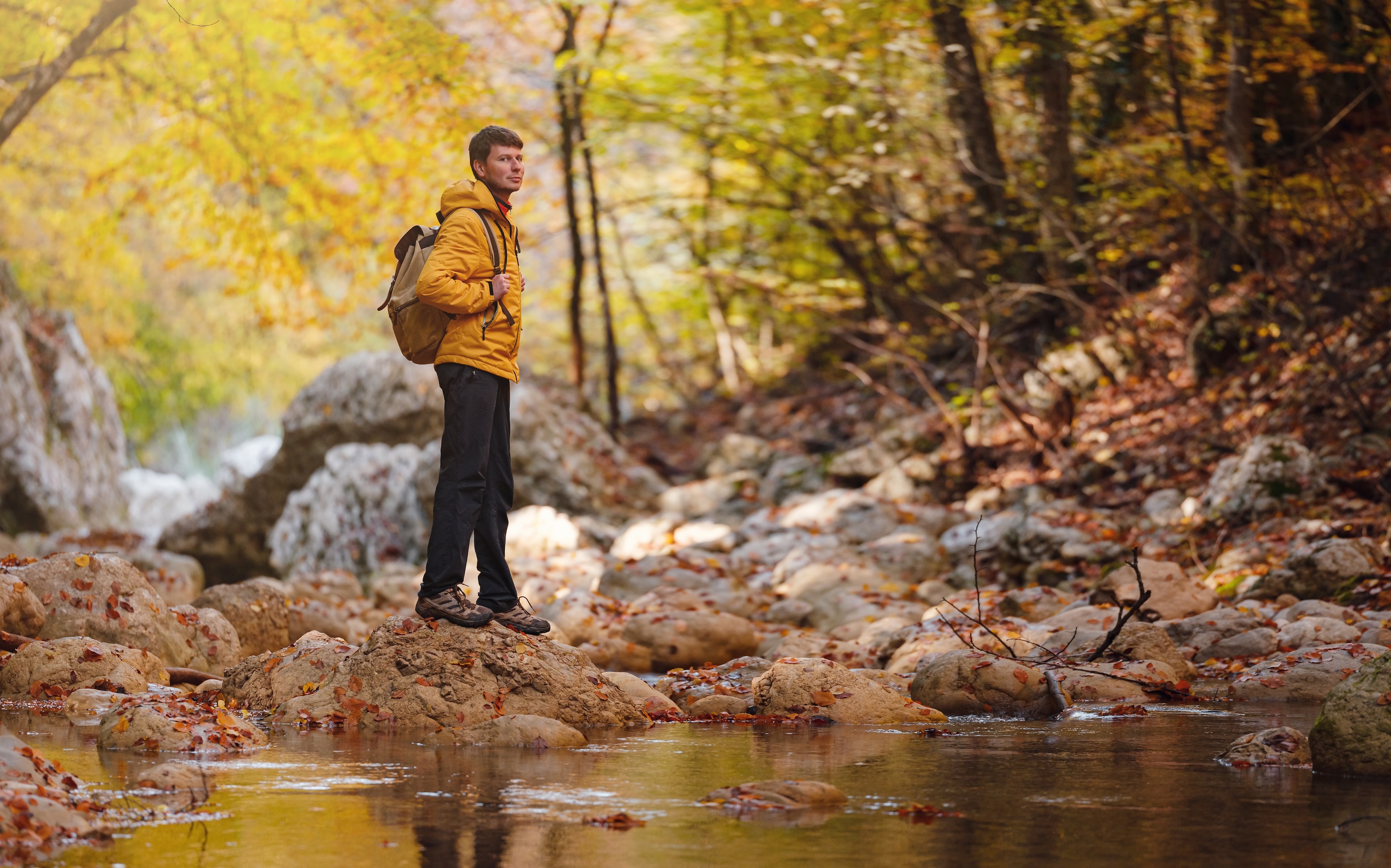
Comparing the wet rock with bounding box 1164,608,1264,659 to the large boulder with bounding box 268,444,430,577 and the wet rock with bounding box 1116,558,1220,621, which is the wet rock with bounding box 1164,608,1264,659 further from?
the large boulder with bounding box 268,444,430,577

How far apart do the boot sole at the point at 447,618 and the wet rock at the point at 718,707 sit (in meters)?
1.29

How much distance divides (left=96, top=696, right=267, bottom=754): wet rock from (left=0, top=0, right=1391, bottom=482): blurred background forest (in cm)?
749

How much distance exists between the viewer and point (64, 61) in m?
10.5

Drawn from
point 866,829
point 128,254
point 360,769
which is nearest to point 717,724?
point 360,769

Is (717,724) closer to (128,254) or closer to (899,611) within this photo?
(899,611)

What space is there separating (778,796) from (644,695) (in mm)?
2750

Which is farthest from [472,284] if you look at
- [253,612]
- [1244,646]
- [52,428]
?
[52,428]

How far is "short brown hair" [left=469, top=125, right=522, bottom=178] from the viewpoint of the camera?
18.5ft

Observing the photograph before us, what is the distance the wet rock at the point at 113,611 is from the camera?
7.58 metres

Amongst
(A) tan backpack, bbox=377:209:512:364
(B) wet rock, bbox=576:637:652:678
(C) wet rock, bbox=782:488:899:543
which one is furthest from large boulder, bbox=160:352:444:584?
(A) tan backpack, bbox=377:209:512:364

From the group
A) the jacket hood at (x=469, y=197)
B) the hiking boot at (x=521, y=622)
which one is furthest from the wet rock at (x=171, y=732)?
the jacket hood at (x=469, y=197)

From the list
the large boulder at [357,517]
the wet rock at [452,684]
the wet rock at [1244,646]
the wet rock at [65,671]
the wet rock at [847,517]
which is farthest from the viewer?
the large boulder at [357,517]

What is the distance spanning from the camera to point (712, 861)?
3.14 metres

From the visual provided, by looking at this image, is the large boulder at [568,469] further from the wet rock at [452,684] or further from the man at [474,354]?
the man at [474,354]
